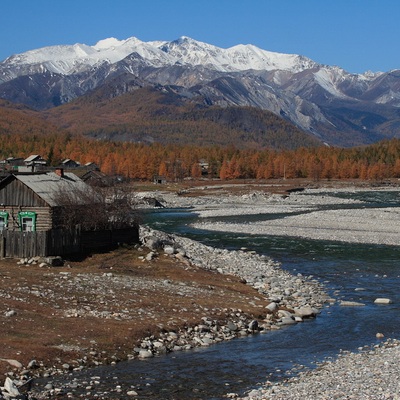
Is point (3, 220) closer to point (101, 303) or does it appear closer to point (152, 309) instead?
point (101, 303)

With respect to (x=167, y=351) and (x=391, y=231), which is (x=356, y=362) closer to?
(x=167, y=351)

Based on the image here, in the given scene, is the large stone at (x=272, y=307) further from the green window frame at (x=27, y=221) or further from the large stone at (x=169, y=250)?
the green window frame at (x=27, y=221)

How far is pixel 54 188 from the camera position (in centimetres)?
4862

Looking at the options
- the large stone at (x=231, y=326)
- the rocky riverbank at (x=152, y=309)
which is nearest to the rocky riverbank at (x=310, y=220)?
the rocky riverbank at (x=152, y=309)

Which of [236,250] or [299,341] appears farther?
[236,250]

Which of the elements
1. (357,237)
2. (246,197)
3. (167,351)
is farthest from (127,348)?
(246,197)

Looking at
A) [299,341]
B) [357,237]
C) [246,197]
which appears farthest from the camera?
[246,197]

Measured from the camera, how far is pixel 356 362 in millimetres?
25719

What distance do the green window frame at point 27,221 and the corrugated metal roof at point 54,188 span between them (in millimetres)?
1529

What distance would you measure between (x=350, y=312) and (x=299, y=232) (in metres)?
39.7

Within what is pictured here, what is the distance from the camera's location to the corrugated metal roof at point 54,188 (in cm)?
4703

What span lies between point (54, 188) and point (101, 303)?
18.5 meters

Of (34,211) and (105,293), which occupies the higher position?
(34,211)

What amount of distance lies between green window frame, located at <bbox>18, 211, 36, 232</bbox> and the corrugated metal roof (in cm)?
153
